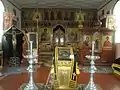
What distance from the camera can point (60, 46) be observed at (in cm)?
689

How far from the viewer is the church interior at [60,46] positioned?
538cm

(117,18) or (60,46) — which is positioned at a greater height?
(117,18)

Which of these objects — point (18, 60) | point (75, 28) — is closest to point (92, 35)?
point (18, 60)

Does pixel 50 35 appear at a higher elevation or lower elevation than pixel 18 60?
higher

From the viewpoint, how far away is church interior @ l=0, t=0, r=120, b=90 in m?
5.38

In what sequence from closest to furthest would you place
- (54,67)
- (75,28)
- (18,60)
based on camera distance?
(54,67)
(18,60)
(75,28)

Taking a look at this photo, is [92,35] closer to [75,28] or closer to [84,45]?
[84,45]

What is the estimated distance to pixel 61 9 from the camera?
50.8 ft

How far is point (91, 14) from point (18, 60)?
289 inches

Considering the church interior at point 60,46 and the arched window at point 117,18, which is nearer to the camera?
the church interior at point 60,46

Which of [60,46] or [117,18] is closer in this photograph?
[60,46]

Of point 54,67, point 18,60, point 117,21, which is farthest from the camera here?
point 117,21

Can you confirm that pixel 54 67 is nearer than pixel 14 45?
Yes

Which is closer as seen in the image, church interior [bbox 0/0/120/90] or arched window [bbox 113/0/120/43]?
church interior [bbox 0/0/120/90]
